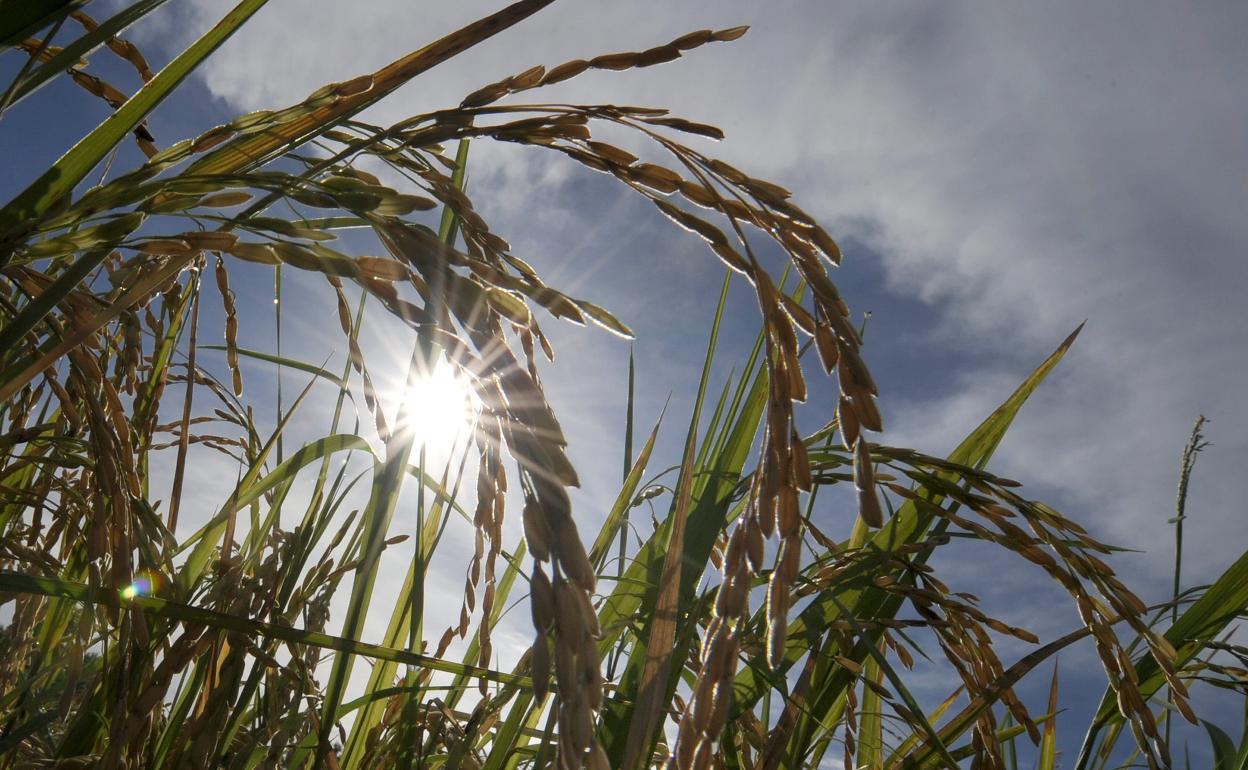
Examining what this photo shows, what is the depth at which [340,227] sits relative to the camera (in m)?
1.19

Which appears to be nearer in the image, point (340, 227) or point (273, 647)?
point (340, 227)

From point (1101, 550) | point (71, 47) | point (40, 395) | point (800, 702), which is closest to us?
point (71, 47)

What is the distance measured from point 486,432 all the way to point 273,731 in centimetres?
77

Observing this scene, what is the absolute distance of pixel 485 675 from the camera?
1.16m

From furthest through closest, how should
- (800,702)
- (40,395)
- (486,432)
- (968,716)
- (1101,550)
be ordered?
1. (40,395)
2. (968,716)
3. (800,702)
4. (1101,550)
5. (486,432)

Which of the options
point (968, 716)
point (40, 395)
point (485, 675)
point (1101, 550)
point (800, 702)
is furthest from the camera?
point (40, 395)

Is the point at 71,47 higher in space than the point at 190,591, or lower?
higher

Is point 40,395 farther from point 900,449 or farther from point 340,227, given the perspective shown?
point 900,449

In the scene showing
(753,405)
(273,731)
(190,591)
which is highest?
(753,405)

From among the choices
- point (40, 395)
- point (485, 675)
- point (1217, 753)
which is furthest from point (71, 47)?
point (1217, 753)

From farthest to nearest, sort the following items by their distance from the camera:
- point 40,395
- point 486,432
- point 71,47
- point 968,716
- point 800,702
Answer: point 40,395, point 968,716, point 800,702, point 486,432, point 71,47

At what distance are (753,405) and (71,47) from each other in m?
1.32

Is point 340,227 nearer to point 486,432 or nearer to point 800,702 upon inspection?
point 486,432

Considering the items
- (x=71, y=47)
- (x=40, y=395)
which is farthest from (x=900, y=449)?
(x=40, y=395)
